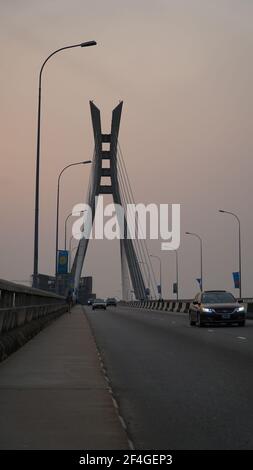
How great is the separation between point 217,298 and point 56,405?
2504 centimetres

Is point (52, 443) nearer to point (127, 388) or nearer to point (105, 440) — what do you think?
point (105, 440)

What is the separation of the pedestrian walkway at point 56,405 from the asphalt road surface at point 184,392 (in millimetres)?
296

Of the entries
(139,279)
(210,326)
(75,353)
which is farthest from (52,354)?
(139,279)

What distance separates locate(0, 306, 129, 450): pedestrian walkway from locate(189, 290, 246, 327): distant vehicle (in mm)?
15975

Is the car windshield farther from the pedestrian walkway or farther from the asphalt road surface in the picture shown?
the pedestrian walkway

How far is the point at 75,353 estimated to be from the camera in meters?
19.5

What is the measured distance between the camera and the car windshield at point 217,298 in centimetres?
3466

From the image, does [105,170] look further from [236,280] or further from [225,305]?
[225,305]

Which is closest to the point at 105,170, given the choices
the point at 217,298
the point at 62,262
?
the point at 62,262

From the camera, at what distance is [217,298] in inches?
1388

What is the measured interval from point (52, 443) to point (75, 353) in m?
11.4

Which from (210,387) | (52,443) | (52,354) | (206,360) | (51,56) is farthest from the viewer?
(51,56)

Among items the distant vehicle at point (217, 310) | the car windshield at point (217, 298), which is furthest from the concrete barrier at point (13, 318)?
the car windshield at point (217, 298)

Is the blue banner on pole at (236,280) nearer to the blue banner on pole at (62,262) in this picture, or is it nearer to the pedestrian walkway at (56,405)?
the blue banner on pole at (62,262)
